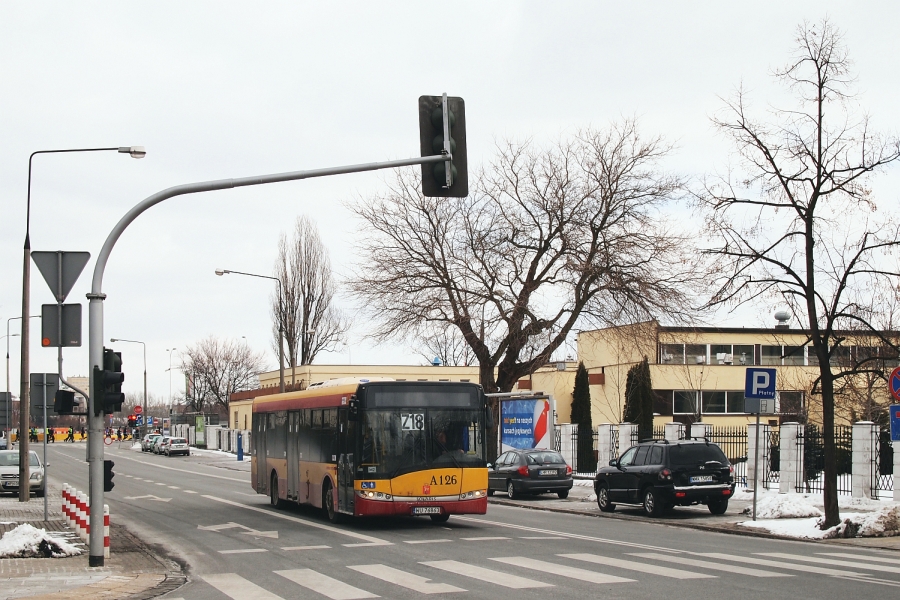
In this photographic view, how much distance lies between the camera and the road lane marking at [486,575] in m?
12.5

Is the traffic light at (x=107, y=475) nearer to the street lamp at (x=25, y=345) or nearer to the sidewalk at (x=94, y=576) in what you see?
the sidewalk at (x=94, y=576)

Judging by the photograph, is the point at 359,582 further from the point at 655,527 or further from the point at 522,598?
the point at 655,527

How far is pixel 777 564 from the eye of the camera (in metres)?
14.4

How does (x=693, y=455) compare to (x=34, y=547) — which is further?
(x=693, y=455)

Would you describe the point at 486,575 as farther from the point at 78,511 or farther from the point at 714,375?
the point at 714,375

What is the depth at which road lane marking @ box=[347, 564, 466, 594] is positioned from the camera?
1223 centimetres

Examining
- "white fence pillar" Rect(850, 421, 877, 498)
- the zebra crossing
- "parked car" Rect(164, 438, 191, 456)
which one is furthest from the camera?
"parked car" Rect(164, 438, 191, 456)

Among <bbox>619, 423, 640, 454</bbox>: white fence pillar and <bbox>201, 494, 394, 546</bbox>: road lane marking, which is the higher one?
<bbox>619, 423, 640, 454</bbox>: white fence pillar

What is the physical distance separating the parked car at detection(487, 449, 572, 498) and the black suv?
19.0 ft

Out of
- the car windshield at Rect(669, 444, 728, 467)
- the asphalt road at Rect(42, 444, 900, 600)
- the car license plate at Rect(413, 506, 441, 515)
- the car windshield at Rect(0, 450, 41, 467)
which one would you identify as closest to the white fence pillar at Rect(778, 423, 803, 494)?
the car windshield at Rect(669, 444, 728, 467)

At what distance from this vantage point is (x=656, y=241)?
3612 centimetres

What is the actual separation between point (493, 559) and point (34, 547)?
7095 millimetres

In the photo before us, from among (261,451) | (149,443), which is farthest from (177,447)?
(261,451)

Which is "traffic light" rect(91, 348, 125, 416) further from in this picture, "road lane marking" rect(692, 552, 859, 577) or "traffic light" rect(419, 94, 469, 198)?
"road lane marking" rect(692, 552, 859, 577)
